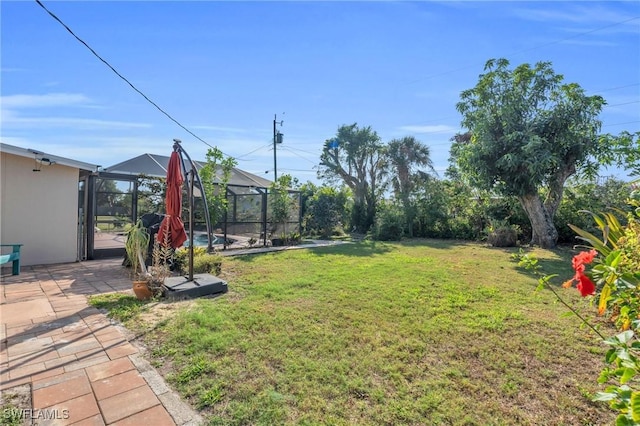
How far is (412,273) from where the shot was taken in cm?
583

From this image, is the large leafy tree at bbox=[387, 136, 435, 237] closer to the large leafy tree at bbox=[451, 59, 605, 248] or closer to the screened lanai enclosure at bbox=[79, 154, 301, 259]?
the large leafy tree at bbox=[451, 59, 605, 248]

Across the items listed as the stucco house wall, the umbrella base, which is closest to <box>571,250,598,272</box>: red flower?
the umbrella base

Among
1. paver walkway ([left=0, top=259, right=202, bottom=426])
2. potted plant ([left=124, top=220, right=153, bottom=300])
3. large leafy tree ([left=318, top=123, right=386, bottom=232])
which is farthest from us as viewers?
large leafy tree ([left=318, top=123, right=386, bottom=232])

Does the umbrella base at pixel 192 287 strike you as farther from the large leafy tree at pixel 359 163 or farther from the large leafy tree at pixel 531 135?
the large leafy tree at pixel 359 163

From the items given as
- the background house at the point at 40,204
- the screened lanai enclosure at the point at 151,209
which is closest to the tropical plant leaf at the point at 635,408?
the screened lanai enclosure at the point at 151,209

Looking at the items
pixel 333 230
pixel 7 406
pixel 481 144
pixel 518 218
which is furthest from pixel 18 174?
pixel 518 218

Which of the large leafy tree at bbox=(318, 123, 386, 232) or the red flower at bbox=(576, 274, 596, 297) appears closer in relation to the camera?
the red flower at bbox=(576, 274, 596, 297)

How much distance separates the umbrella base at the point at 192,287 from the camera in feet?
14.3

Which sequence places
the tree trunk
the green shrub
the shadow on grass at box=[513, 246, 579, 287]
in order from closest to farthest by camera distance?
the shadow on grass at box=[513, 246, 579, 287] < the tree trunk < the green shrub

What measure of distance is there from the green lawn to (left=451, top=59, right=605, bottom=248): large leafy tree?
5.25m

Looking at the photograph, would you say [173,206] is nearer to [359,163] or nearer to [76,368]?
[76,368]

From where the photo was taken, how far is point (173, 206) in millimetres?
4738

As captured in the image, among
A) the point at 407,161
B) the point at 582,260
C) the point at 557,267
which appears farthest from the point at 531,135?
the point at 582,260

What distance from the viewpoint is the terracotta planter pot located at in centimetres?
430
